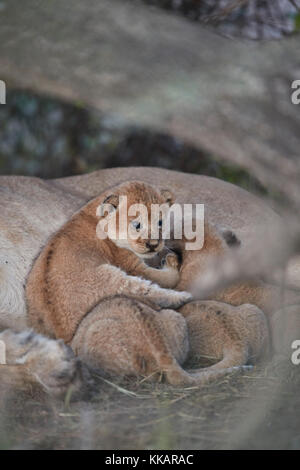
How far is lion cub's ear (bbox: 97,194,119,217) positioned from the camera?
5238mm

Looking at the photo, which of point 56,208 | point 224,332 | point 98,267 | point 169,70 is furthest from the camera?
point 56,208

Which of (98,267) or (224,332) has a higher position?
(98,267)

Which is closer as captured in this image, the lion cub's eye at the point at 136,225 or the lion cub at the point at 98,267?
the lion cub at the point at 98,267

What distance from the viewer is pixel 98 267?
5.02 m

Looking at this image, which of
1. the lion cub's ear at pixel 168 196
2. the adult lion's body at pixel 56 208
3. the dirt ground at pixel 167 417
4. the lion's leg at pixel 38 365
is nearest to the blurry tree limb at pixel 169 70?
the dirt ground at pixel 167 417

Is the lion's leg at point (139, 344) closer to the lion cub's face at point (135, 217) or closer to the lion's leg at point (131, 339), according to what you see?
the lion's leg at point (131, 339)

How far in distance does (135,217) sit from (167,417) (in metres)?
1.66

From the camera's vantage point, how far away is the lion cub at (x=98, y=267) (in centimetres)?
489

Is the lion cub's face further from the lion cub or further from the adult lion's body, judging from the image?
the adult lion's body

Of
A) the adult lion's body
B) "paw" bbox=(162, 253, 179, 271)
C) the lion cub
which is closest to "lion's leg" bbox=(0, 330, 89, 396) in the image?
the lion cub

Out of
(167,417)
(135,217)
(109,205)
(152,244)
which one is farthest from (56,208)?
(167,417)

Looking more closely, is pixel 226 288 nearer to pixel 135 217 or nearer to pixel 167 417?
pixel 135 217

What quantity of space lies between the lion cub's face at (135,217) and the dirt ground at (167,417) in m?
1.07

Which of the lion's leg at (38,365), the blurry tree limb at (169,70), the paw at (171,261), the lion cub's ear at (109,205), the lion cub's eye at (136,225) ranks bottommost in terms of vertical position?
the lion's leg at (38,365)
